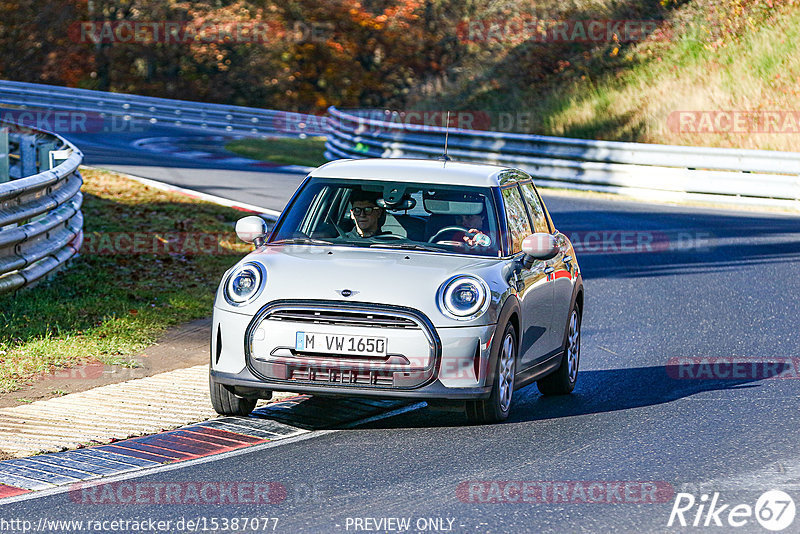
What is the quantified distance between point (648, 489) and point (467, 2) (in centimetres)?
5153

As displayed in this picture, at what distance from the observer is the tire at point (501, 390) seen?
7859mm

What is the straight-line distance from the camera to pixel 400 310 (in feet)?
24.5

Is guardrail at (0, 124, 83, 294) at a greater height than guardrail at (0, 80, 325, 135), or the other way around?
guardrail at (0, 124, 83, 294)

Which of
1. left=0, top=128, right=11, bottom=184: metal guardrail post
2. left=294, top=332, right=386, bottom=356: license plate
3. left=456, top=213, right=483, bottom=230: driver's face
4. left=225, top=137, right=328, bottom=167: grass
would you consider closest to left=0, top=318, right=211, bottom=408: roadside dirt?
left=294, top=332, right=386, bottom=356: license plate

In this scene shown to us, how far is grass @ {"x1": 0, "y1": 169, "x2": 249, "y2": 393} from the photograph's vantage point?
9.98 metres

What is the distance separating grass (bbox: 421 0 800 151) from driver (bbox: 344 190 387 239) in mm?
21335

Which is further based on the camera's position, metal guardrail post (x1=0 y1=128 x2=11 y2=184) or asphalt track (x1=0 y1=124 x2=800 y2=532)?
metal guardrail post (x1=0 y1=128 x2=11 y2=184)

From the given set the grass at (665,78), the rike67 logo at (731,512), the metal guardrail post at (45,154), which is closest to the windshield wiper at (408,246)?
the rike67 logo at (731,512)

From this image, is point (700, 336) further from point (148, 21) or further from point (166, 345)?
point (148, 21)

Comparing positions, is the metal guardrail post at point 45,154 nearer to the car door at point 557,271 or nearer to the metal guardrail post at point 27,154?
the metal guardrail post at point 27,154

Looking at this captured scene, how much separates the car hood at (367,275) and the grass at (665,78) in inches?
865

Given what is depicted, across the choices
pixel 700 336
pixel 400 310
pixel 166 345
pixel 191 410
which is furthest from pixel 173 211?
pixel 400 310

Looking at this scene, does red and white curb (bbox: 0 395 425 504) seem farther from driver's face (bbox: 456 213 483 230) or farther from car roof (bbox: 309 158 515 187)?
car roof (bbox: 309 158 515 187)

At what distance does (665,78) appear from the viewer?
35.0 metres
